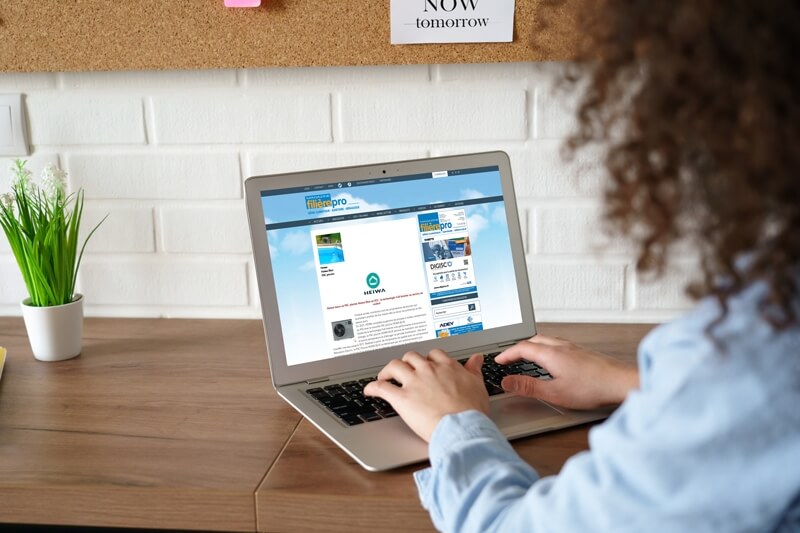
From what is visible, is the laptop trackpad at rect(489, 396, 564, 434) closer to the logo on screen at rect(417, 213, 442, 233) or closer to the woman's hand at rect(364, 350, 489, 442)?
the woman's hand at rect(364, 350, 489, 442)

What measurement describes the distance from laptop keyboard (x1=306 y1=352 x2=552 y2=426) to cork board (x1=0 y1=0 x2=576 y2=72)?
496 millimetres

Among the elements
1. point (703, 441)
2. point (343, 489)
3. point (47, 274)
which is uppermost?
point (47, 274)

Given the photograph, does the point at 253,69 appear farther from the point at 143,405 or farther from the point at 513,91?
the point at 143,405

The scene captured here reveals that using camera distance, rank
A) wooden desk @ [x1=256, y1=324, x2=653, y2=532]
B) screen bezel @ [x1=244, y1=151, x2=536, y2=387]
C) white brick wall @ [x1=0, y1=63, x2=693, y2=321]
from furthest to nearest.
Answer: white brick wall @ [x1=0, y1=63, x2=693, y2=321] < screen bezel @ [x1=244, y1=151, x2=536, y2=387] < wooden desk @ [x1=256, y1=324, x2=653, y2=532]

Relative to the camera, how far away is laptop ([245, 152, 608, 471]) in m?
1.11

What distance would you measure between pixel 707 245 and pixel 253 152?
1.00 m

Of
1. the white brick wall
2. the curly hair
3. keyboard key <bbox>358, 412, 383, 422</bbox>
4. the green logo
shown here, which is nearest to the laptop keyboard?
keyboard key <bbox>358, 412, 383, 422</bbox>

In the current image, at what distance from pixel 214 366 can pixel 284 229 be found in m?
0.25

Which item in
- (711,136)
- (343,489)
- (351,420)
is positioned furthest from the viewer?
(351,420)

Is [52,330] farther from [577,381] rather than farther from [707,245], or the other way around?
[707,245]

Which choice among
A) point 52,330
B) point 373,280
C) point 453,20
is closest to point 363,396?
point 373,280

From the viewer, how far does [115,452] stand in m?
0.96

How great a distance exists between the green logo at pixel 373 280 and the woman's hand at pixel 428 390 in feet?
0.56

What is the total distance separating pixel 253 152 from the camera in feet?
4.72
